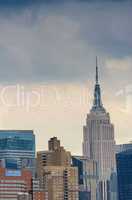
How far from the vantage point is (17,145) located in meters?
140

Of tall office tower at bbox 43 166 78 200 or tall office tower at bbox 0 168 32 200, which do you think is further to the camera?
tall office tower at bbox 43 166 78 200

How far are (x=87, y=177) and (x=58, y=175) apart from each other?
2888cm

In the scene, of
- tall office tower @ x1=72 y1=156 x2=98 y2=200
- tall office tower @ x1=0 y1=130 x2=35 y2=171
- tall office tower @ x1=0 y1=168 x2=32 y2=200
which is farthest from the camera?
tall office tower @ x1=0 y1=130 x2=35 y2=171

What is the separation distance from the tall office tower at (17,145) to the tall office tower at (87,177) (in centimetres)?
557

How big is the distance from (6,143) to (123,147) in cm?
1388

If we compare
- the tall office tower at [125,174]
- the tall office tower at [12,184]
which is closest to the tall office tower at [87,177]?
the tall office tower at [125,174]

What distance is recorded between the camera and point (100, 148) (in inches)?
6033

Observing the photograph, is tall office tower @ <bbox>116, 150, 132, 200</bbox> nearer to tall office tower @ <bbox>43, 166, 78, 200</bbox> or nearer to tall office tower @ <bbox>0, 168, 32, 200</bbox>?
tall office tower @ <bbox>43, 166, 78, 200</bbox>

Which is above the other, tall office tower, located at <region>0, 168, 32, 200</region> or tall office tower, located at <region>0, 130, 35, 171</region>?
tall office tower, located at <region>0, 130, 35, 171</region>

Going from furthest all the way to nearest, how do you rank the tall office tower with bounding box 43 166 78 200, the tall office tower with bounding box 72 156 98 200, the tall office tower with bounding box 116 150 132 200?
the tall office tower with bounding box 116 150 132 200, the tall office tower with bounding box 72 156 98 200, the tall office tower with bounding box 43 166 78 200

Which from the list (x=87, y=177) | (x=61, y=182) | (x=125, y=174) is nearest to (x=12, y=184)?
(x=61, y=182)

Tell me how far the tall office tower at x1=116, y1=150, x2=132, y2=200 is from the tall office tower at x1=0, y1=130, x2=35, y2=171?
9796 millimetres

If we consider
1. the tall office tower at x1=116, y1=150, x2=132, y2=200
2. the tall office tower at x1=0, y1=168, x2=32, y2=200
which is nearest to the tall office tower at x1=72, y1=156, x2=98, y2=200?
the tall office tower at x1=116, y1=150, x2=132, y2=200

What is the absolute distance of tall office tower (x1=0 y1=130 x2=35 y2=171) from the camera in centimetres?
13200
